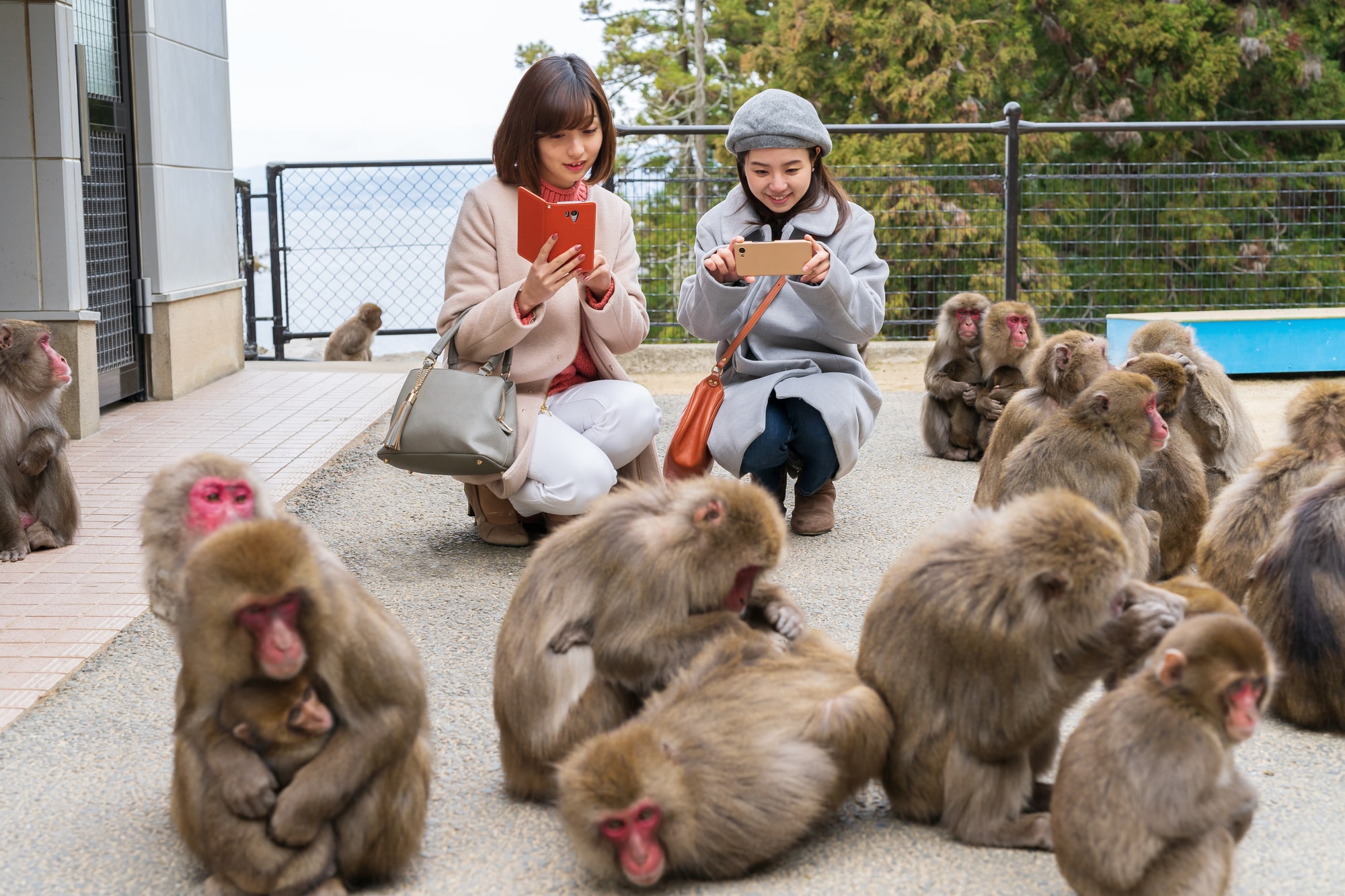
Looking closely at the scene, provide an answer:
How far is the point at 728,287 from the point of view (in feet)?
14.8

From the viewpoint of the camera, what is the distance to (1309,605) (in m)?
2.98

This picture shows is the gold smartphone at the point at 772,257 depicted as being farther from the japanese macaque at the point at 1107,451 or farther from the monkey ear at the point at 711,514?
the monkey ear at the point at 711,514

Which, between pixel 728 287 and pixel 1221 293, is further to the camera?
pixel 1221 293

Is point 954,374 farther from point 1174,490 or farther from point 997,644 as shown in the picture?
point 997,644

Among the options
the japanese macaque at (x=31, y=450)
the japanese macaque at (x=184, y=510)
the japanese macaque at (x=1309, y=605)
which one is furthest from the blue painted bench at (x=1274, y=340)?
the japanese macaque at (x=184, y=510)

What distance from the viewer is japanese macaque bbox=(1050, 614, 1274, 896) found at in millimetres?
2043

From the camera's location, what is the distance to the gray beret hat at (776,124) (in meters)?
4.57

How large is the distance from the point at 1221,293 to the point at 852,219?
873 centimetres

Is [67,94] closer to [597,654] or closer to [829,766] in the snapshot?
[597,654]

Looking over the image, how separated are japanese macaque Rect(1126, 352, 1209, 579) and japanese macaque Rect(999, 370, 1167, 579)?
0.35m

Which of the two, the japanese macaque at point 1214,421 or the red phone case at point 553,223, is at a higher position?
the red phone case at point 553,223

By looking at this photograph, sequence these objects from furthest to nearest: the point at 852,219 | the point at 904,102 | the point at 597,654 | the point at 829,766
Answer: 1. the point at 904,102
2. the point at 852,219
3. the point at 597,654
4. the point at 829,766

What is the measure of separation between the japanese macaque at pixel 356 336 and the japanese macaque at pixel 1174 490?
24.7 feet

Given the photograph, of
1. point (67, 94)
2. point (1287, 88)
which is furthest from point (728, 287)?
point (1287, 88)
